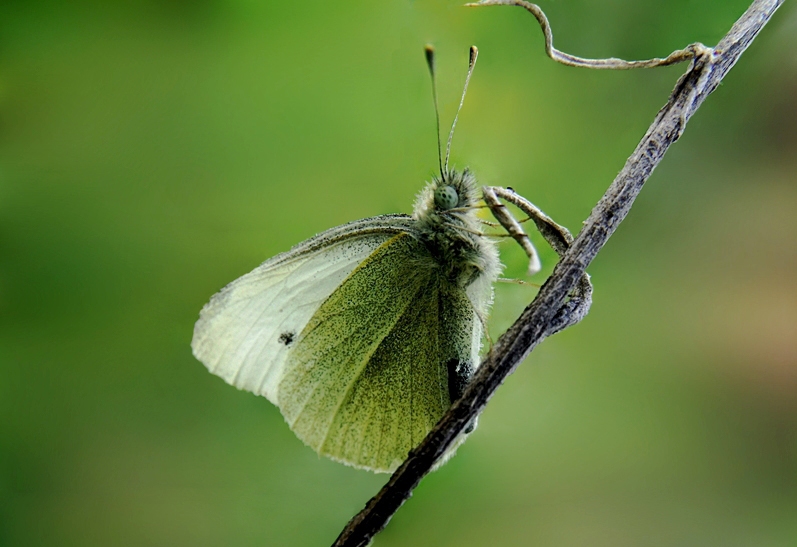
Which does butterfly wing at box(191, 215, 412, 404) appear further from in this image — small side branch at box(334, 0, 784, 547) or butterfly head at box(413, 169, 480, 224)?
small side branch at box(334, 0, 784, 547)

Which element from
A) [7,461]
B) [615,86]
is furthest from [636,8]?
[7,461]

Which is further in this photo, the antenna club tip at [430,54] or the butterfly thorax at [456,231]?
the butterfly thorax at [456,231]

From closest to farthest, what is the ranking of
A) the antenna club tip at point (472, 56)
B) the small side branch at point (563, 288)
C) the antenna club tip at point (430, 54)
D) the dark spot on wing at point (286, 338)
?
the small side branch at point (563, 288) → the antenna club tip at point (430, 54) → the antenna club tip at point (472, 56) → the dark spot on wing at point (286, 338)

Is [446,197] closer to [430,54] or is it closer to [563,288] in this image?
[430,54]

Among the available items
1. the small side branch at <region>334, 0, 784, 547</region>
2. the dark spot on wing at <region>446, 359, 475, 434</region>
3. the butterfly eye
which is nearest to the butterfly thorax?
the butterfly eye

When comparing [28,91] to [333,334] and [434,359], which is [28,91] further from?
[434,359]

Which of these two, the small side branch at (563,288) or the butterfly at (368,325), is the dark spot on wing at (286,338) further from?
the small side branch at (563,288)

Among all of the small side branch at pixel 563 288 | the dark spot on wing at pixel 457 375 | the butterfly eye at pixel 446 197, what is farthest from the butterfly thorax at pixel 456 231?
the small side branch at pixel 563 288

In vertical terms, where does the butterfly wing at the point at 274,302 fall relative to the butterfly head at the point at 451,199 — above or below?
below
